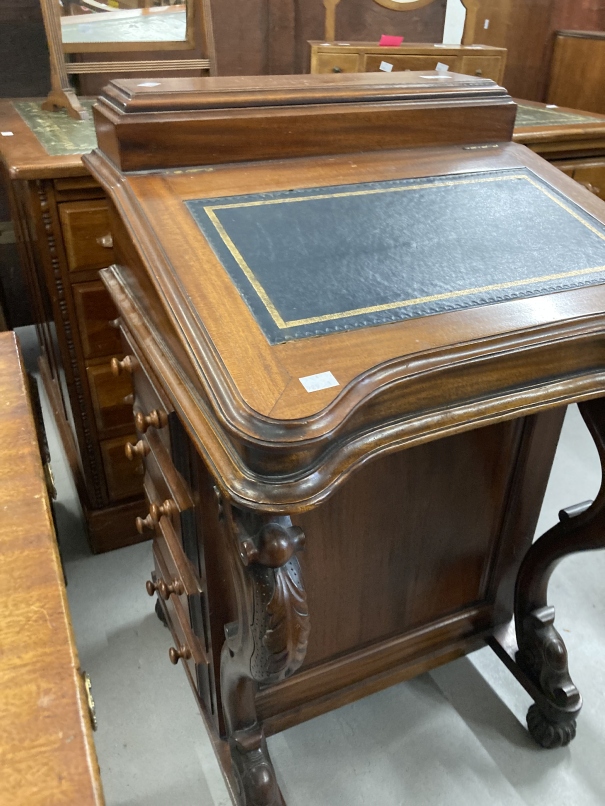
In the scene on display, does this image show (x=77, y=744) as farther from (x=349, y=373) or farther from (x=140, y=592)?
(x=140, y=592)

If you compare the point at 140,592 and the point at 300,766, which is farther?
the point at 140,592

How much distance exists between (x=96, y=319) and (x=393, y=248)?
3.46ft

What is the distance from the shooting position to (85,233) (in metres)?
1.70

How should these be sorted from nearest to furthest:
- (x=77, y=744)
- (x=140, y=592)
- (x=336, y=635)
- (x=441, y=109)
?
(x=77, y=744), (x=441, y=109), (x=336, y=635), (x=140, y=592)

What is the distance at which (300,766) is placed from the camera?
5.15 feet

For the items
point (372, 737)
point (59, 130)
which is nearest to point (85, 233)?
point (59, 130)

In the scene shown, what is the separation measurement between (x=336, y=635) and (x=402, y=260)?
2.75 ft

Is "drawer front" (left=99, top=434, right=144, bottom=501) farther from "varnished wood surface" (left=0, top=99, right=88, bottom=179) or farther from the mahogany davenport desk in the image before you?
"varnished wood surface" (left=0, top=99, right=88, bottom=179)

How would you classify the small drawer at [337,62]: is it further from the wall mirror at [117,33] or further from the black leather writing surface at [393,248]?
the black leather writing surface at [393,248]

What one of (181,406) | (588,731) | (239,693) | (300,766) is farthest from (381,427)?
(588,731)

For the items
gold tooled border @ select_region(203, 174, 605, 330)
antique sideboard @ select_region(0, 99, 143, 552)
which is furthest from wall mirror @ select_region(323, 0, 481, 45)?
gold tooled border @ select_region(203, 174, 605, 330)

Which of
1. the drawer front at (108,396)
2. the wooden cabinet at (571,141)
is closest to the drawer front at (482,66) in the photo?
the wooden cabinet at (571,141)

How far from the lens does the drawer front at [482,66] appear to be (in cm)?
258

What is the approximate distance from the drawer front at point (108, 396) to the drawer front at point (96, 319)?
0.05m
